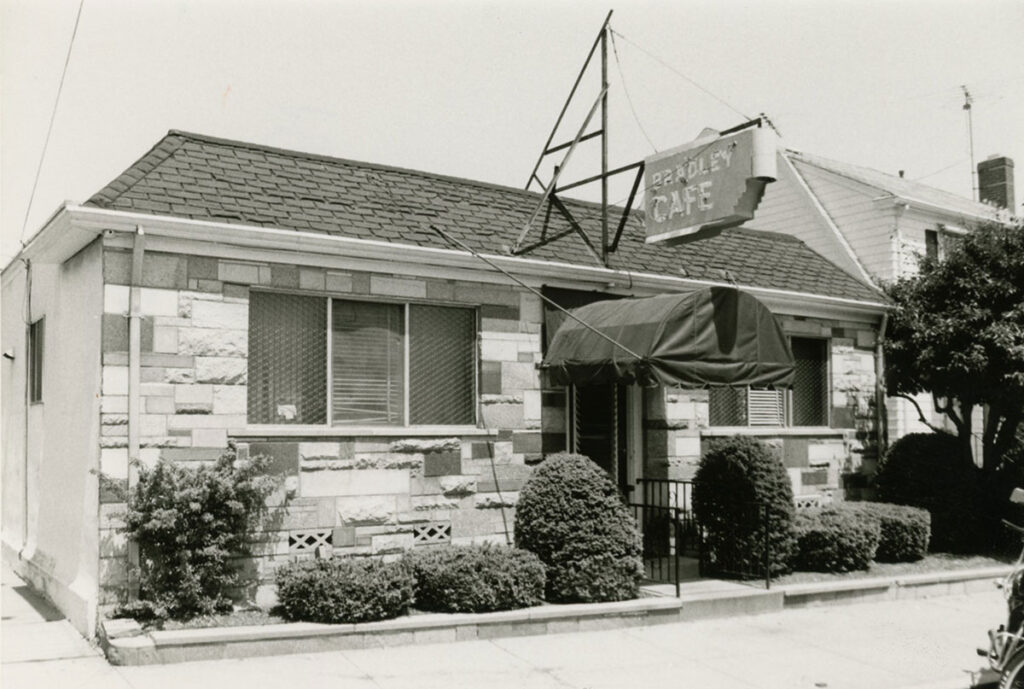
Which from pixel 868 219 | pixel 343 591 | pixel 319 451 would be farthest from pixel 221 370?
pixel 868 219

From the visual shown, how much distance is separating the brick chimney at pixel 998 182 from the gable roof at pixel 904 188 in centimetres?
124

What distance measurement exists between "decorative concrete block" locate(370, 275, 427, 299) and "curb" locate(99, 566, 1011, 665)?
11.5 ft

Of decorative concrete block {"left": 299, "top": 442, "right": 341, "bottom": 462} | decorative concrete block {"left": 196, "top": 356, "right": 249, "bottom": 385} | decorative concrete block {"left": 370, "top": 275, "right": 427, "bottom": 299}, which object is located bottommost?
decorative concrete block {"left": 299, "top": 442, "right": 341, "bottom": 462}

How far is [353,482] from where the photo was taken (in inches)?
389

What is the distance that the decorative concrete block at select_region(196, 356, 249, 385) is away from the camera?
9148mm

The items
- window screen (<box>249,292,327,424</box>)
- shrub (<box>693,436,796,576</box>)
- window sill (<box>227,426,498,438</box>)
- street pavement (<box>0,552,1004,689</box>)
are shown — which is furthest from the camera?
shrub (<box>693,436,796,576</box>)

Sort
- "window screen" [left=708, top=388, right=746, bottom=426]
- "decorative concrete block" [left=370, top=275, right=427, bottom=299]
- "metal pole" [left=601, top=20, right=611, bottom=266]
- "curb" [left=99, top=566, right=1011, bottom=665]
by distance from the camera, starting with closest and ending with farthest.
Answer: "curb" [left=99, top=566, right=1011, bottom=665], "decorative concrete block" [left=370, top=275, right=427, bottom=299], "metal pole" [left=601, top=20, right=611, bottom=266], "window screen" [left=708, top=388, right=746, bottom=426]

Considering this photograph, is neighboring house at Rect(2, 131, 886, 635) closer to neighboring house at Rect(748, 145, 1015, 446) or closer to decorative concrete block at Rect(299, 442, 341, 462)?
decorative concrete block at Rect(299, 442, 341, 462)

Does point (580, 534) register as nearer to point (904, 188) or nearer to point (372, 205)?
point (372, 205)

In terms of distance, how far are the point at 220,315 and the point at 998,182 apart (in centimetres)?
2082

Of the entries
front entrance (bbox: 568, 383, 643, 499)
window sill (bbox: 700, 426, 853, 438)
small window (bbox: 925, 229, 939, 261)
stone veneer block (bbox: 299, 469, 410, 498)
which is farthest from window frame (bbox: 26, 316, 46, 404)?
small window (bbox: 925, 229, 939, 261)

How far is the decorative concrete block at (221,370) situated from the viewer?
9148mm

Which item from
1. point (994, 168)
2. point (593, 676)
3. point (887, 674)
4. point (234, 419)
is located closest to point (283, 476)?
point (234, 419)

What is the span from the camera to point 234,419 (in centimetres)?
926
